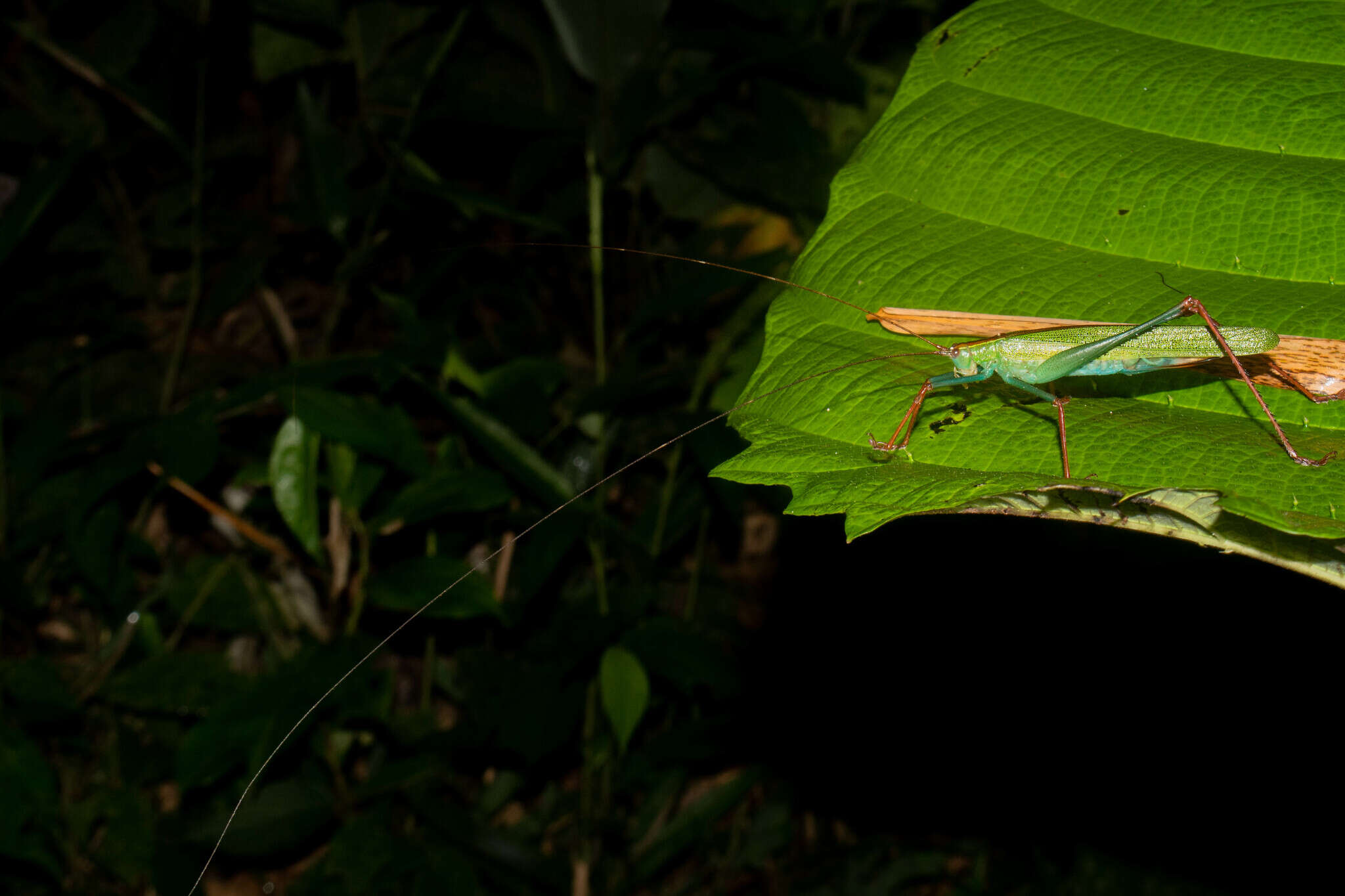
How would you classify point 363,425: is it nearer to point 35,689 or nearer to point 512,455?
point 512,455

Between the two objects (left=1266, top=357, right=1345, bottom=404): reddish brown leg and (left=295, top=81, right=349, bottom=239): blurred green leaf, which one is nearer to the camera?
(left=1266, top=357, right=1345, bottom=404): reddish brown leg

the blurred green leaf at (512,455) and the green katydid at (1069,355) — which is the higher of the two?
the green katydid at (1069,355)

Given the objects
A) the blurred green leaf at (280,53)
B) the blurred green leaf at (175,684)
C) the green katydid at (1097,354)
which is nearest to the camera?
the green katydid at (1097,354)

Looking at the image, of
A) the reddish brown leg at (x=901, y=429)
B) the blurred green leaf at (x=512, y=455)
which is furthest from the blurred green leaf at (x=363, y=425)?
the reddish brown leg at (x=901, y=429)

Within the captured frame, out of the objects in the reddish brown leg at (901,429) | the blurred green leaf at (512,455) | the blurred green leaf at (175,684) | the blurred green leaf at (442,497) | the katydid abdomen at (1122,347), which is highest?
the katydid abdomen at (1122,347)

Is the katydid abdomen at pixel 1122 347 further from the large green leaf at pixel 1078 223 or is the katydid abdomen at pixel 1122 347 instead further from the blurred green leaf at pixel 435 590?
the blurred green leaf at pixel 435 590

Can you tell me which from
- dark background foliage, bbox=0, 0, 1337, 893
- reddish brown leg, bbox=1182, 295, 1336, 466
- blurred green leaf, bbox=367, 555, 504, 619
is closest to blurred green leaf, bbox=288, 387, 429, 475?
→ dark background foliage, bbox=0, 0, 1337, 893

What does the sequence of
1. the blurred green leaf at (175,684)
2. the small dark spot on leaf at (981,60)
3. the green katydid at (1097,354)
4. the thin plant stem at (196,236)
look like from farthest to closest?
1. the thin plant stem at (196,236)
2. the blurred green leaf at (175,684)
3. the small dark spot on leaf at (981,60)
4. the green katydid at (1097,354)

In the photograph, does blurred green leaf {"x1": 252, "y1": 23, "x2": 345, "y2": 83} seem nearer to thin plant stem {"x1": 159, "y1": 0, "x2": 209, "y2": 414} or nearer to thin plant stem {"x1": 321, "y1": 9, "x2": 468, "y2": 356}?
thin plant stem {"x1": 159, "y1": 0, "x2": 209, "y2": 414}
